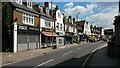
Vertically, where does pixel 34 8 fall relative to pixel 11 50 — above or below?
above

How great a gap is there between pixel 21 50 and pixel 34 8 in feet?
38.9

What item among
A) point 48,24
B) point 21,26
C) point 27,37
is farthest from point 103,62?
point 48,24

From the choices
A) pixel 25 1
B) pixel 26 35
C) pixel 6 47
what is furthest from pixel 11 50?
pixel 25 1

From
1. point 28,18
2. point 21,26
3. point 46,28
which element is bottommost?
point 46,28

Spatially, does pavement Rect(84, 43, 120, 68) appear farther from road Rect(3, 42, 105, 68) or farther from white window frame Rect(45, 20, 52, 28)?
white window frame Rect(45, 20, 52, 28)

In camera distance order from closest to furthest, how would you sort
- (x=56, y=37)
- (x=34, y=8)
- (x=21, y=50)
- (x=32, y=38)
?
1. (x=21, y=50)
2. (x=32, y=38)
3. (x=34, y=8)
4. (x=56, y=37)

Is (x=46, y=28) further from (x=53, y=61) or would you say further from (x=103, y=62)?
(x=103, y=62)

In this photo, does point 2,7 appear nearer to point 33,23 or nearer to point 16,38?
point 16,38

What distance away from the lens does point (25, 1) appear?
40500 mm

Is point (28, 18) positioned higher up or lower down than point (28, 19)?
higher up

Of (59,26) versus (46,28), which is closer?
(46,28)

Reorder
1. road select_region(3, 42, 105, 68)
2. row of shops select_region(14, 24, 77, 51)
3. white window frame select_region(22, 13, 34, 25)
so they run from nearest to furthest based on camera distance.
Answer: road select_region(3, 42, 105, 68)
row of shops select_region(14, 24, 77, 51)
white window frame select_region(22, 13, 34, 25)

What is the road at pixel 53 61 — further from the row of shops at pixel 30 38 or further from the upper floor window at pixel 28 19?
the upper floor window at pixel 28 19

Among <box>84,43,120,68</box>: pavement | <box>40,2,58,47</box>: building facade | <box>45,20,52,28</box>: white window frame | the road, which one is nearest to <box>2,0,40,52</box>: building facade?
<box>40,2,58,47</box>: building facade
